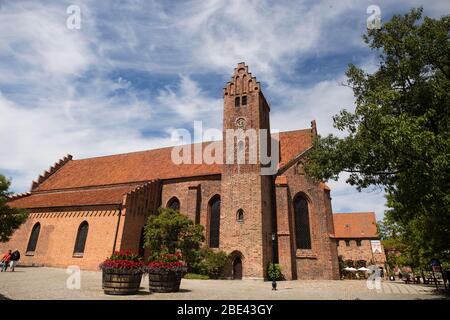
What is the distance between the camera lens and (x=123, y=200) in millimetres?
24469

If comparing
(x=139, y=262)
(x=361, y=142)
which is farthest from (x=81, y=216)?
(x=361, y=142)

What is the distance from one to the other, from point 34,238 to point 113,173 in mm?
10221

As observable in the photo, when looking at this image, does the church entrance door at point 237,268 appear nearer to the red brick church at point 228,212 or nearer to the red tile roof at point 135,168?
the red brick church at point 228,212

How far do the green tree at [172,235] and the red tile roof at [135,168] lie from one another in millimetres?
6602

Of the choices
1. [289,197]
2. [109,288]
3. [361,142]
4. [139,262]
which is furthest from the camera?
[289,197]

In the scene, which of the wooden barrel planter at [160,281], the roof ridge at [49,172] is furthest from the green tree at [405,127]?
the roof ridge at [49,172]

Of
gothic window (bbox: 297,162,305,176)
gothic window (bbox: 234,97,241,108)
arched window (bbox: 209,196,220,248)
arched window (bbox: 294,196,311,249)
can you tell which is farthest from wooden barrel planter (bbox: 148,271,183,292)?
gothic window (bbox: 234,97,241,108)

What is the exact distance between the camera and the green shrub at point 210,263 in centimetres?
2316

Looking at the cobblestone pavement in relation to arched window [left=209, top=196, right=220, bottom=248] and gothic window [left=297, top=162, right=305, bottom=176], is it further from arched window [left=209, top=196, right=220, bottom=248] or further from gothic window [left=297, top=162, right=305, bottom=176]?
gothic window [left=297, top=162, right=305, bottom=176]

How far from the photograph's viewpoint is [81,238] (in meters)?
25.1

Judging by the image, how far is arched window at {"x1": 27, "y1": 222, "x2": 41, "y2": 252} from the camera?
89.5 feet

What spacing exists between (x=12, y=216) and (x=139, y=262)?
64.4ft

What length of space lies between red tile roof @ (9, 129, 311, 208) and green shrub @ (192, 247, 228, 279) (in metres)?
8.15
